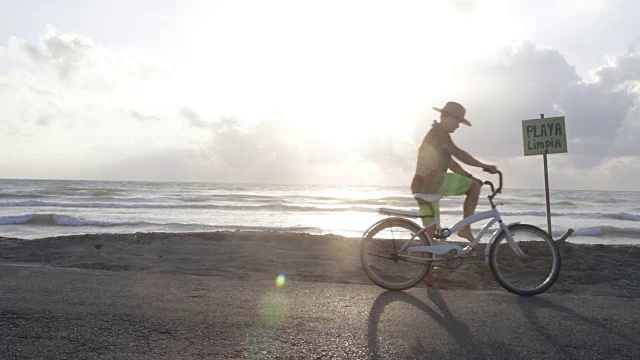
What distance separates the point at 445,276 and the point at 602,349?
11.6ft

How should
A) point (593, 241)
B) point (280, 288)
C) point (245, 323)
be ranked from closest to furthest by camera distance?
point (245, 323), point (280, 288), point (593, 241)

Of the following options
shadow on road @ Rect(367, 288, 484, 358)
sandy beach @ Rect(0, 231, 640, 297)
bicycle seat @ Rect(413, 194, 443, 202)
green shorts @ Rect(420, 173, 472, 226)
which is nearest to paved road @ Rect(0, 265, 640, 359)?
shadow on road @ Rect(367, 288, 484, 358)

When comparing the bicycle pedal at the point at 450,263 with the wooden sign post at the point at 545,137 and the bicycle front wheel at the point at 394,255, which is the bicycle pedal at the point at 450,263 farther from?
the wooden sign post at the point at 545,137

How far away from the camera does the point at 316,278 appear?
6.55m

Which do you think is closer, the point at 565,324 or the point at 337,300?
the point at 565,324

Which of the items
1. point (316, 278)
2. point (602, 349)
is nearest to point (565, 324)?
point (602, 349)

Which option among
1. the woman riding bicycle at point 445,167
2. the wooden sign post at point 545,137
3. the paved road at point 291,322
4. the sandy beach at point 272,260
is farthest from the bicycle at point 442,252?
the wooden sign post at point 545,137

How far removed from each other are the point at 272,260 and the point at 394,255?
10.8ft

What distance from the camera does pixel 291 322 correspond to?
362cm

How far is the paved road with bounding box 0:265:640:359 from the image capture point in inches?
120

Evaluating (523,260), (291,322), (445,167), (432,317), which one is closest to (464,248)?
(523,260)

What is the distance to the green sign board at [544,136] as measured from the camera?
8.01 metres

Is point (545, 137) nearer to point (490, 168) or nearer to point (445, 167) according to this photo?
point (490, 168)

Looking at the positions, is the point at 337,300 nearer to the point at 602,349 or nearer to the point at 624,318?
the point at 602,349
